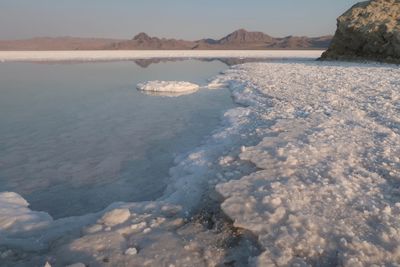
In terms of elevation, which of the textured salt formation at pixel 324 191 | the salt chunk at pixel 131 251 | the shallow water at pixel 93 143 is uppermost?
the textured salt formation at pixel 324 191

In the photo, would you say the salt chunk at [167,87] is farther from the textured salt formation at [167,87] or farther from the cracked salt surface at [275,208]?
the cracked salt surface at [275,208]

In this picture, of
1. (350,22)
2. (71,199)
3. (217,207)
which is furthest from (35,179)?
(350,22)

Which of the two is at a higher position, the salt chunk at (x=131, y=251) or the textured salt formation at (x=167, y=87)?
the salt chunk at (x=131, y=251)

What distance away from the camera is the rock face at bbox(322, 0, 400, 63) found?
1689 cm

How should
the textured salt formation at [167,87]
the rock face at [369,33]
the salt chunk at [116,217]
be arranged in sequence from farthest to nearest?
the rock face at [369,33] < the textured salt formation at [167,87] < the salt chunk at [116,217]

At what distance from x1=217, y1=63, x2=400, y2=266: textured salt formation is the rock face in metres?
12.9

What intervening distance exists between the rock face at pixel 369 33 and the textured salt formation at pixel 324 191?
12.9m

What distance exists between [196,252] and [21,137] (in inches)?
164

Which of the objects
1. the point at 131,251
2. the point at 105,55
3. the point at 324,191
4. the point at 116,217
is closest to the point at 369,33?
the point at 324,191

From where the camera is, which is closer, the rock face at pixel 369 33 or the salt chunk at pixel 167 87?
the salt chunk at pixel 167 87

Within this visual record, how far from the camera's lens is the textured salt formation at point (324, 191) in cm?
235

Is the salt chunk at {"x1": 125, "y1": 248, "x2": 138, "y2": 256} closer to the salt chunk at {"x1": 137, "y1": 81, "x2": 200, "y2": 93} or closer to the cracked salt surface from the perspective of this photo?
the cracked salt surface

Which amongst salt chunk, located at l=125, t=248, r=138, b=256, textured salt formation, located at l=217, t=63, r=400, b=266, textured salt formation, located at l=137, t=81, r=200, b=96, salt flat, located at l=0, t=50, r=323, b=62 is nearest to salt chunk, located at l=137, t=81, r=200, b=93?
textured salt formation, located at l=137, t=81, r=200, b=96

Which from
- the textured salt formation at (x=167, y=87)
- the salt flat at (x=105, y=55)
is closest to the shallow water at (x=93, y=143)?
the textured salt formation at (x=167, y=87)
